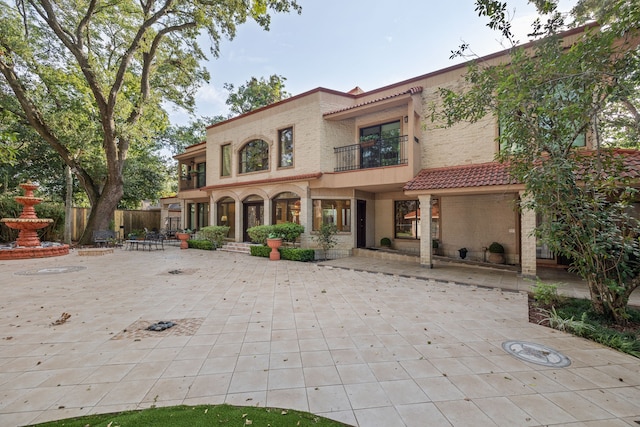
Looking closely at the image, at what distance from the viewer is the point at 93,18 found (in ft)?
47.2

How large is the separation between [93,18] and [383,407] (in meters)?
21.3

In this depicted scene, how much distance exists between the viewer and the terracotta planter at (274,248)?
12.0 m

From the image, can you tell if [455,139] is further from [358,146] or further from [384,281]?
[384,281]

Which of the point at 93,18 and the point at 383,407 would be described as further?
the point at 93,18


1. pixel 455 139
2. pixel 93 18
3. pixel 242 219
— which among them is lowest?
pixel 242 219

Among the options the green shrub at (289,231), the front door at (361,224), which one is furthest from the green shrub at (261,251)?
the front door at (361,224)

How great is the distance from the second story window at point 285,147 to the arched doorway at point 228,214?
479cm

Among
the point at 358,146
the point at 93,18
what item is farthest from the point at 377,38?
the point at 93,18

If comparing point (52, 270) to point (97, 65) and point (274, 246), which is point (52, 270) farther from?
point (97, 65)

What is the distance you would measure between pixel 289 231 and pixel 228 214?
682 centimetres

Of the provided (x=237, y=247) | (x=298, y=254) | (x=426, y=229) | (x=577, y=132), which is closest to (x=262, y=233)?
(x=298, y=254)

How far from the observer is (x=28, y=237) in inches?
492

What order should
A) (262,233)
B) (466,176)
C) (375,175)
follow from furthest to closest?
(262,233)
(375,175)
(466,176)

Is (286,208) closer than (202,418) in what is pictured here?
No
